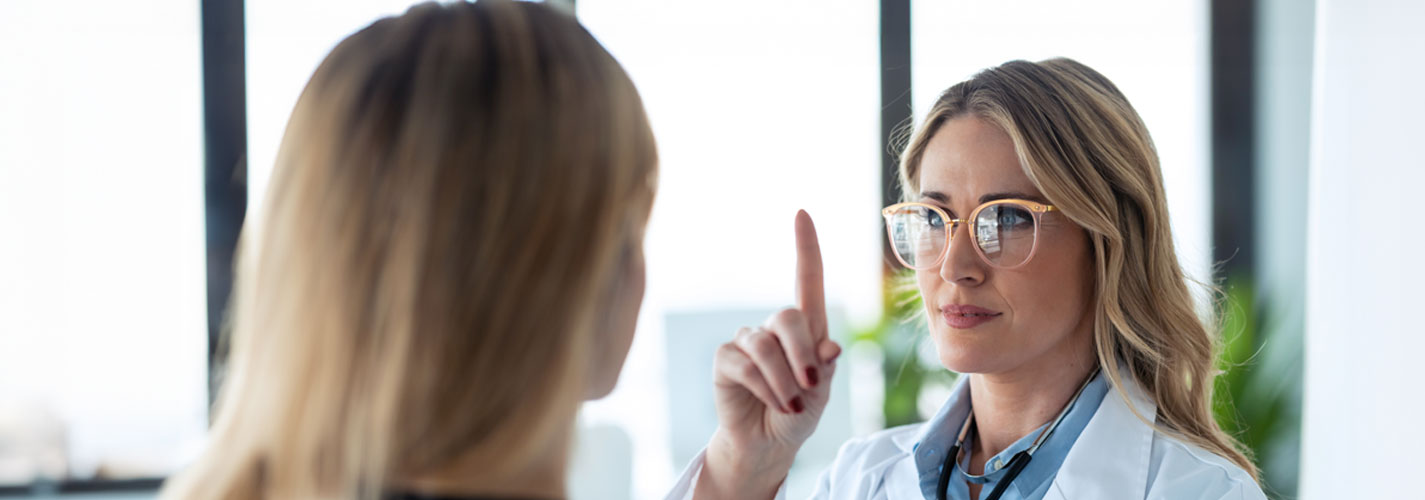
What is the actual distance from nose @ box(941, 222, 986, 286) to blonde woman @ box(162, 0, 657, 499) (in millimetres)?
981

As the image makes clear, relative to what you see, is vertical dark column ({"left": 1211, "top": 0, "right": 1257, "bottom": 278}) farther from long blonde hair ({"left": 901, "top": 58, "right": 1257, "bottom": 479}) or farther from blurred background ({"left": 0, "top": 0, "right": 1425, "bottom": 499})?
long blonde hair ({"left": 901, "top": 58, "right": 1257, "bottom": 479})

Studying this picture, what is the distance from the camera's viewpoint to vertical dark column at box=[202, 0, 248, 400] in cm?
363

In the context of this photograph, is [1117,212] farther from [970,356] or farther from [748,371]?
[748,371]

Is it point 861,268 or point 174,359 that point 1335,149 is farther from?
point 174,359

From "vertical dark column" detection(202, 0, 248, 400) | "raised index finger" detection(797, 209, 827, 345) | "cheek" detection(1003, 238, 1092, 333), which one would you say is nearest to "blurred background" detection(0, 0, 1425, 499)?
"vertical dark column" detection(202, 0, 248, 400)

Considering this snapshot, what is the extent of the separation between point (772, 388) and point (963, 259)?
60 cm

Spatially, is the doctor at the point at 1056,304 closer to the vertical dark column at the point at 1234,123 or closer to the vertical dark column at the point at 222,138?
the vertical dark column at the point at 1234,123

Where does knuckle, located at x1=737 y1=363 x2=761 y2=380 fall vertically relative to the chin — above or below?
above

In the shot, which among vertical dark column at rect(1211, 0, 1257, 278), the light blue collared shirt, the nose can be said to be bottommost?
the light blue collared shirt

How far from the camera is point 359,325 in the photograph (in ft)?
2.32

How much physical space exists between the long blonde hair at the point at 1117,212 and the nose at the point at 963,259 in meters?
0.15

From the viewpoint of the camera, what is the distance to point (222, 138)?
3.68 m

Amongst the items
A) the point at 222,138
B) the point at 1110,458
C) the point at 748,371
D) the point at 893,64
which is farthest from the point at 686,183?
the point at 748,371

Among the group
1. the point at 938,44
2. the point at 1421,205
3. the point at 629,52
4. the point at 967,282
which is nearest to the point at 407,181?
the point at 967,282
